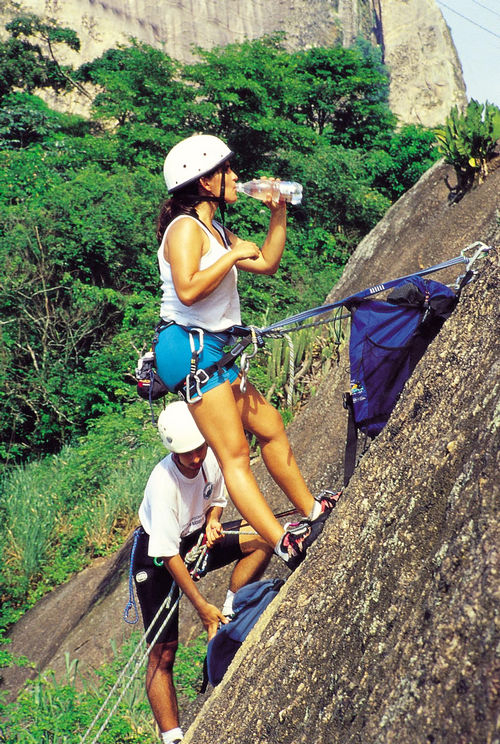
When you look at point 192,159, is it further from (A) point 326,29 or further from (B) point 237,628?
(A) point 326,29

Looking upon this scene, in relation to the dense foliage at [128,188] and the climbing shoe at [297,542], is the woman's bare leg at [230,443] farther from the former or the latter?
the dense foliage at [128,188]

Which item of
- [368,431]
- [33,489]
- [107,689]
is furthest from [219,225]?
[33,489]

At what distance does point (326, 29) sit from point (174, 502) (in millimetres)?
49535

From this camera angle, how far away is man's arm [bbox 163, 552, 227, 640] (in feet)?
11.9

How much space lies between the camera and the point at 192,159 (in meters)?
3.11

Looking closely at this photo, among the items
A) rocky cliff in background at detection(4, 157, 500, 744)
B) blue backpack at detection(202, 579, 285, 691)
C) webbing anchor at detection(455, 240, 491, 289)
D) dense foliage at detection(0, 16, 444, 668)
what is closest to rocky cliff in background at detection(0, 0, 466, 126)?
dense foliage at detection(0, 16, 444, 668)

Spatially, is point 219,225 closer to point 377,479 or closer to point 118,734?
point 377,479

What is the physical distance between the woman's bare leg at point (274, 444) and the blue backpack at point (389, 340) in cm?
24

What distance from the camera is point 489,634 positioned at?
149 centimetres

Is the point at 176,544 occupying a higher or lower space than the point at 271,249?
lower

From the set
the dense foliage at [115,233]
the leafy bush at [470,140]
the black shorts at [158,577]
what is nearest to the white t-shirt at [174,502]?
the black shorts at [158,577]

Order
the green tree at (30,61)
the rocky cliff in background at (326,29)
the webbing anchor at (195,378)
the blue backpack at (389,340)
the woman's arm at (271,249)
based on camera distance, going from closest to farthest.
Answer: the blue backpack at (389,340), the webbing anchor at (195,378), the woman's arm at (271,249), the green tree at (30,61), the rocky cliff in background at (326,29)

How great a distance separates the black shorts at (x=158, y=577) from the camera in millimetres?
3881

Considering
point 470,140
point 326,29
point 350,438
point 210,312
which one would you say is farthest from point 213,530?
point 326,29
